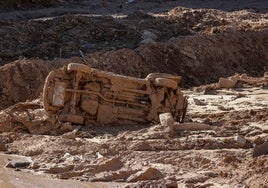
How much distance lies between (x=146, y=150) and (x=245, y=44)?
42.7 ft

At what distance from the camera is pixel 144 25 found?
24141 mm

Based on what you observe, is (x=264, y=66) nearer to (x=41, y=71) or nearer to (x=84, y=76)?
(x=41, y=71)

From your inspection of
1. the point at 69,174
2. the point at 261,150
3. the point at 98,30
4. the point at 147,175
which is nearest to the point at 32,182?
the point at 69,174

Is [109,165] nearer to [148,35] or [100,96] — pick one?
[100,96]

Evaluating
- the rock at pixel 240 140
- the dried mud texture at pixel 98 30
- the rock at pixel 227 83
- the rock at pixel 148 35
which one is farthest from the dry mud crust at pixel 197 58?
the rock at pixel 240 140

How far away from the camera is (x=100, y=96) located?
1343 cm

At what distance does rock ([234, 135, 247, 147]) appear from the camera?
37.7ft

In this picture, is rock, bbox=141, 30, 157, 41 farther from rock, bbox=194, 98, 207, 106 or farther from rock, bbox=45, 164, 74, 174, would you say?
rock, bbox=45, 164, 74, 174

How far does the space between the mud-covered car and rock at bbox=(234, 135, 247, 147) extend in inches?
93.3

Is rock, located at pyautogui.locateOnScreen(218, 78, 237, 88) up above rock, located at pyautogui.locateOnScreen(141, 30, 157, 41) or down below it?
below

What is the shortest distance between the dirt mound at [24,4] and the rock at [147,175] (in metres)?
20.5

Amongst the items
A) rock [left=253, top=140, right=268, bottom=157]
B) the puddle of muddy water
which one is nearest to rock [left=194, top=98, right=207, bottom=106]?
rock [left=253, top=140, right=268, bottom=157]

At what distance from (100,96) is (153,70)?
768 cm

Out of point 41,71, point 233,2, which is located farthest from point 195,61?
point 233,2
